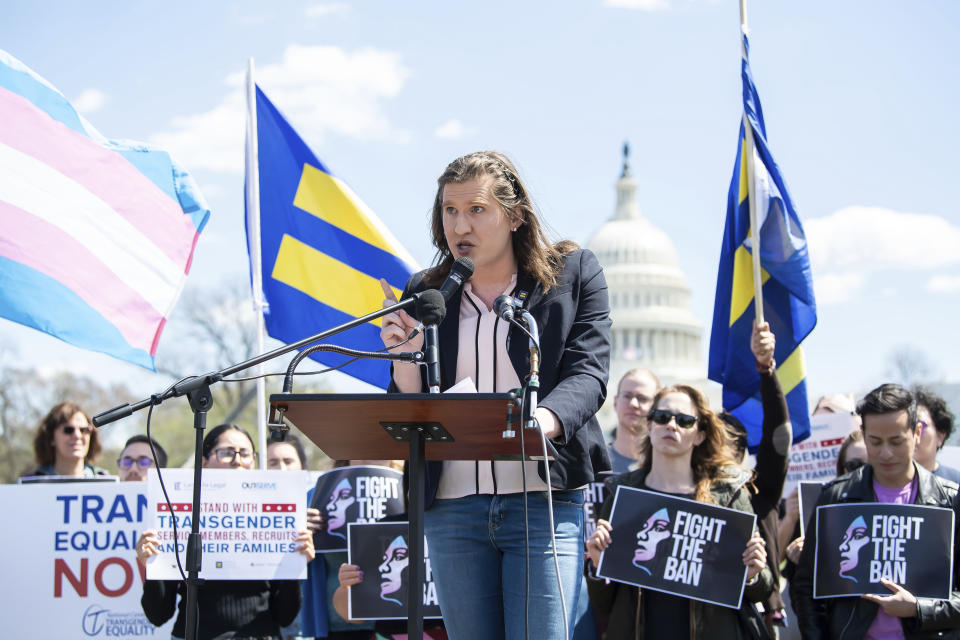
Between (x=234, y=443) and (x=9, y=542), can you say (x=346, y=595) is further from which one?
(x=9, y=542)

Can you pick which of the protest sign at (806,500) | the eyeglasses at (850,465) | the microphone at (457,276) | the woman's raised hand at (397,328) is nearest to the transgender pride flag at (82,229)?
the woman's raised hand at (397,328)

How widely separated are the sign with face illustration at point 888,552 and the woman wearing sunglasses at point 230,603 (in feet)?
9.54

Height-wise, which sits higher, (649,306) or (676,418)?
(649,306)

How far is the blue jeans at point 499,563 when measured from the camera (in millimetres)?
3477

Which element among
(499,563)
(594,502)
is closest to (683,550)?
(594,502)

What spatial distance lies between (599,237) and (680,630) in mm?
109545

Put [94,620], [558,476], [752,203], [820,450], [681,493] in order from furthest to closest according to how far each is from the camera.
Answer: [820,450], [752,203], [94,620], [681,493], [558,476]

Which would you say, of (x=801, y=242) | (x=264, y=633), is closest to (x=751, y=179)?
(x=801, y=242)

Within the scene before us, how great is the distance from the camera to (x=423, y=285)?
12.2ft

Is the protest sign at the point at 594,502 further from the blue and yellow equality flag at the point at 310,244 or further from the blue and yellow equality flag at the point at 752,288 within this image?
the blue and yellow equality flag at the point at 310,244

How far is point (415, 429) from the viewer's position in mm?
3229

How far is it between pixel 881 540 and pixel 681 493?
41.1 inches

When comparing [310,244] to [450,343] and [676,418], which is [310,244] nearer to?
[676,418]

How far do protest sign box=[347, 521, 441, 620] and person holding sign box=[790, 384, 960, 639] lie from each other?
213 cm
